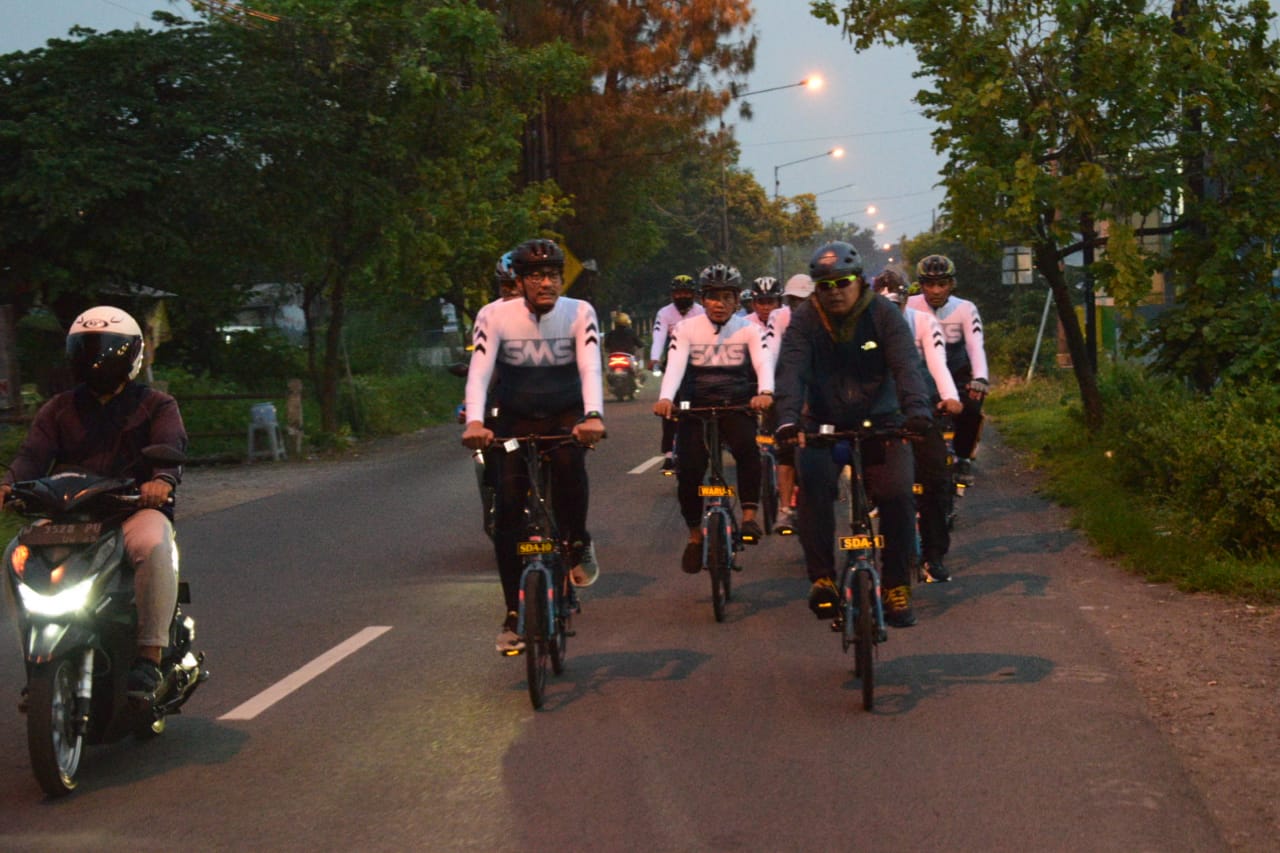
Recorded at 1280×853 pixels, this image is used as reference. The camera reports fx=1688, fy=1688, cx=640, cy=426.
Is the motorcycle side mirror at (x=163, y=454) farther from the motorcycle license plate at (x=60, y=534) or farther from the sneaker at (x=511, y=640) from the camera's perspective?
the sneaker at (x=511, y=640)

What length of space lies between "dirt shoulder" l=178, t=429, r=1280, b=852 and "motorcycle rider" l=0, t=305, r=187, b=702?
3.80m

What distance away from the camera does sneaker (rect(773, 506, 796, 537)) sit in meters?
10.0

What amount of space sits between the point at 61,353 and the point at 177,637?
21.8 metres

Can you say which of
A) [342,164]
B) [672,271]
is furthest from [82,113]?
[672,271]

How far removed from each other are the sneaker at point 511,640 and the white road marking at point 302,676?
1081 mm

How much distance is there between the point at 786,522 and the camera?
10422mm

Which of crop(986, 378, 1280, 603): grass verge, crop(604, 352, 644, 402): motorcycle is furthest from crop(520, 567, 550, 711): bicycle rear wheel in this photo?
crop(604, 352, 644, 402): motorcycle

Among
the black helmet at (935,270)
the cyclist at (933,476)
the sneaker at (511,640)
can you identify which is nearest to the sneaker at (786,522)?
the cyclist at (933,476)

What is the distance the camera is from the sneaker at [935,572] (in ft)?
32.0

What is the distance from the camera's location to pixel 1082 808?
547 cm

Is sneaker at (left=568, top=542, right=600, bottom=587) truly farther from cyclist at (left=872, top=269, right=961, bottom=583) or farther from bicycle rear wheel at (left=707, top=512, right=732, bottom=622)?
cyclist at (left=872, top=269, right=961, bottom=583)

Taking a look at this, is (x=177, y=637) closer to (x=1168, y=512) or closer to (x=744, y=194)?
(x=1168, y=512)

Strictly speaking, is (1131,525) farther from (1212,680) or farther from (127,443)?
(127,443)

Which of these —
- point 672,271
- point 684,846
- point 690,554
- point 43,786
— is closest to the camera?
point 684,846
